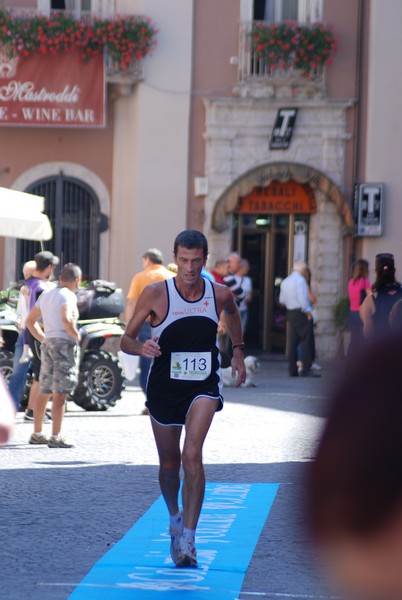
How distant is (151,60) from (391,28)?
167 inches

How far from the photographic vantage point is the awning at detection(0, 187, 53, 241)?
584 inches

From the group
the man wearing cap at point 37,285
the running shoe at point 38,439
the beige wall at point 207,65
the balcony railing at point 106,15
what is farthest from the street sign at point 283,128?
the running shoe at point 38,439

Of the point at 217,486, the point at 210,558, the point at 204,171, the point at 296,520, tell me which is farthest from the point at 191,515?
the point at 204,171

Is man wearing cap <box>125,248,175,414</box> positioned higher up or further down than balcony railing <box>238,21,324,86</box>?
further down

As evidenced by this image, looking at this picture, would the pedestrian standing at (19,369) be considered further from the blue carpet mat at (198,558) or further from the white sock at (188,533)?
the white sock at (188,533)

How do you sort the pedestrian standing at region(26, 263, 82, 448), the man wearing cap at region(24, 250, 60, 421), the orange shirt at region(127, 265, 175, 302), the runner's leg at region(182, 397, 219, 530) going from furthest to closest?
1. the orange shirt at region(127, 265, 175, 302)
2. the man wearing cap at region(24, 250, 60, 421)
3. the pedestrian standing at region(26, 263, 82, 448)
4. the runner's leg at region(182, 397, 219, 530)

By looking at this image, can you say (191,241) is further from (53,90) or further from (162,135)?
(53,90)

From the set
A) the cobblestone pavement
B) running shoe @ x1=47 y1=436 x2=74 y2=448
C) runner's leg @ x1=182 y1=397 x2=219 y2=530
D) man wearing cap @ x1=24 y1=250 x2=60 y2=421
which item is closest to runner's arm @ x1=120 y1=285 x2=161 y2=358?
runner's leg @ x1=182 y1=397 x2=219 y2=530

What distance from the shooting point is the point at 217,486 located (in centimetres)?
913

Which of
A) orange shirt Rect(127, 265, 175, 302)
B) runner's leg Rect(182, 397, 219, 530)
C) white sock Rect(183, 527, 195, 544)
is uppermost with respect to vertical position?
orange shirt Rect(127, 265, 175, 302)

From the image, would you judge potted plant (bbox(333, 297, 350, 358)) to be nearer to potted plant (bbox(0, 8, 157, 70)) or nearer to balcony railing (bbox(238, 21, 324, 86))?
balcony railing (bbox(238, 21, 324, 86))

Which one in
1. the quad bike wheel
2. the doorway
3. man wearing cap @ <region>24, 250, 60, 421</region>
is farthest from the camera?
the doorway

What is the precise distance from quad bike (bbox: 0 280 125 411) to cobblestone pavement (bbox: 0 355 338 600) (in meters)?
0.24

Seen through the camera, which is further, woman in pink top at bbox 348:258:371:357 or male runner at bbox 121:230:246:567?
woman in pink top at bbox 348:258:371:357
